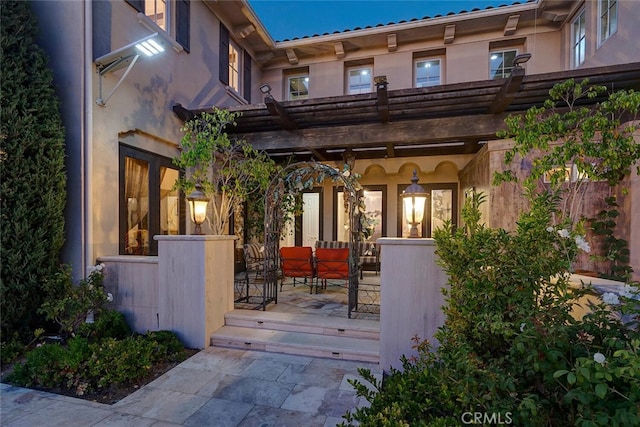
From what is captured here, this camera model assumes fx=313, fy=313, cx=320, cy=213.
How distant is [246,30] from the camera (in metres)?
7.30

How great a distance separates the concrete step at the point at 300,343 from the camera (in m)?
3.44

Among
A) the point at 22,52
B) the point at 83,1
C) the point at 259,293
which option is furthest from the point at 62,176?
the point at 259,293

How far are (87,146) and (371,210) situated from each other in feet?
21.7

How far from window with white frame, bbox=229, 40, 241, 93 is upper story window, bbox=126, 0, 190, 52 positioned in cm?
162

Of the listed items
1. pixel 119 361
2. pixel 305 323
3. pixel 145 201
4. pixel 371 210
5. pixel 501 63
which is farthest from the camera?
pixel 371 210

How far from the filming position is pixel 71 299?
367cm

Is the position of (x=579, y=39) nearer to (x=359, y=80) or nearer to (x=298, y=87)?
(x=359, y=80)

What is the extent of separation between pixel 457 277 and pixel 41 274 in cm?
457

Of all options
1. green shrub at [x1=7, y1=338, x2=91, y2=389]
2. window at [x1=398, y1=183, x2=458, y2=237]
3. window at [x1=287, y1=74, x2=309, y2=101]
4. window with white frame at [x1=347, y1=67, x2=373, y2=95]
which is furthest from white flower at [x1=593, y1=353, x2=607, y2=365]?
window at [x1=287, y1=74, x2=309, y2=101]

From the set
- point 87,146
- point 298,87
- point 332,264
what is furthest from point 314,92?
point 87,146

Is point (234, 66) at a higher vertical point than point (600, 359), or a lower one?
higher

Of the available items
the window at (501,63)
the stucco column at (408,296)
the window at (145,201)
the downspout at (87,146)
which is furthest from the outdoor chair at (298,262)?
the window at (501,63)

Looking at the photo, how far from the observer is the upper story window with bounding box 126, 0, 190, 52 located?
17.1ft

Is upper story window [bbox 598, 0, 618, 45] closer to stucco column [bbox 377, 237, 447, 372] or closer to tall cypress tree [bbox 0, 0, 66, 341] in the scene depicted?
stucco column [bbox 377, 237, 447, 372]
